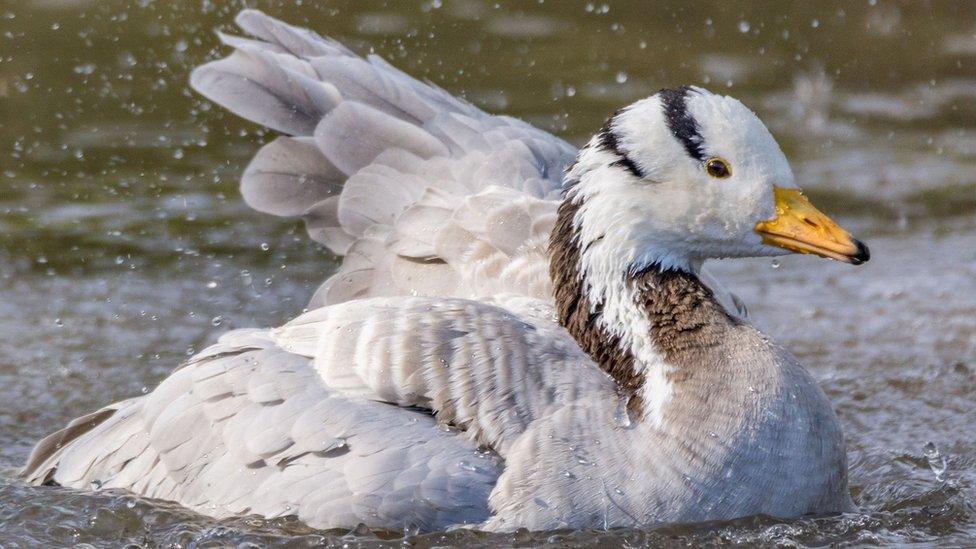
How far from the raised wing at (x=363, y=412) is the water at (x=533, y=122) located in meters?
0.15

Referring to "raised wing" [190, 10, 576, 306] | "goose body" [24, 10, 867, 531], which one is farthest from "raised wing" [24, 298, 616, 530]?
"raised wing" [190, 10, 576, 306]

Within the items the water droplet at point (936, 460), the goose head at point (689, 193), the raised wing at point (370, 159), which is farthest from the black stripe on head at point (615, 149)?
the water droplet at point (936, 460)

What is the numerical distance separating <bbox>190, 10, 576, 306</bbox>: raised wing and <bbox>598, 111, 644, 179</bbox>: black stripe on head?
47.0 inches

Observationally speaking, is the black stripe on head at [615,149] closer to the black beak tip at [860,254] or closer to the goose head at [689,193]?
the goose head at [689,193]

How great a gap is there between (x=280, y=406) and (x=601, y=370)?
3.87 feet

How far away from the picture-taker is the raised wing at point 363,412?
5.10 metres

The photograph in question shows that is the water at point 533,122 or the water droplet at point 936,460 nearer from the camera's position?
the water at point 533,122

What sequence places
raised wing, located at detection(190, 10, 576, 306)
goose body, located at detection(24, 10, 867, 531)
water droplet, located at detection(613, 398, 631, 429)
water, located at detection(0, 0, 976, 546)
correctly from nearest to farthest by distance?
goose body, located at detection(24, 10, 867, 531)
water droplet, located at detection(613, 398, 631, 429)
water, located at detection(0, 0, 976, 546)
raised wing, located at detection(190, 10, 576, 306)

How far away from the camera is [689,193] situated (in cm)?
549

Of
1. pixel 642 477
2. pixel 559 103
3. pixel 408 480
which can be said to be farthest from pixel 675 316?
pixel 559 103

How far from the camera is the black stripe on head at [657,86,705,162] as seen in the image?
543 cm

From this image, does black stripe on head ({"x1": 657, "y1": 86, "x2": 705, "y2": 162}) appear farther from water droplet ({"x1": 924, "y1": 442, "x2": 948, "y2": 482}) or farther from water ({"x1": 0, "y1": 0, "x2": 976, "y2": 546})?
water droplet ({"x1": 924, "y1": 442, "x2": 948, "y2": 482})

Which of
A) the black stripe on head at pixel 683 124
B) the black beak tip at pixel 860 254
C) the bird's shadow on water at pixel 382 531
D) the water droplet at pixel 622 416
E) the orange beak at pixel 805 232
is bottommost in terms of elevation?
the bird's shadow on water at pixel 382 531

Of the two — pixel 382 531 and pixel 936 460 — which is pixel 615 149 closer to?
pixel 382 531
